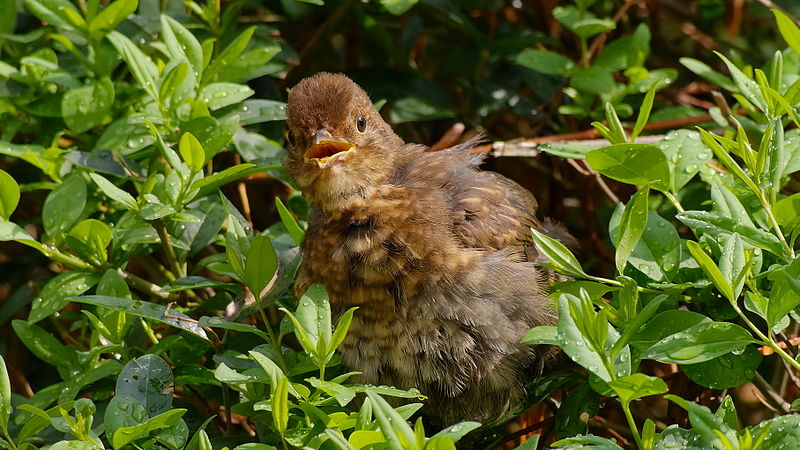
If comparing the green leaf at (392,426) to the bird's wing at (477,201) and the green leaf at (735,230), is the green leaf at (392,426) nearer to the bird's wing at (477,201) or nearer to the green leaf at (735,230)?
the green leaf at (735,230)

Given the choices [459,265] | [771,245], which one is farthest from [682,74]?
[771,245]

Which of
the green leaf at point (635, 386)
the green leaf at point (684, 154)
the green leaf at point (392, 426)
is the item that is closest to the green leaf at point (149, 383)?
the green leaf at point (392, 426)

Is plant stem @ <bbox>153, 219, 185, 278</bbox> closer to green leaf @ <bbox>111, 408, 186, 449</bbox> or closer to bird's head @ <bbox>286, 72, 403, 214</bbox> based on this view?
bird's head @ <bbox>286, 72, 403, 214</bbox>

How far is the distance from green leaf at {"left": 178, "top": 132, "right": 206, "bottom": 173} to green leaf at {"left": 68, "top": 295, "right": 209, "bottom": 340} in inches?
11.8

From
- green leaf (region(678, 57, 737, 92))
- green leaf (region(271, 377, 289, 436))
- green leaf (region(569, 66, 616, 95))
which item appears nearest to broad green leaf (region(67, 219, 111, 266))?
green leaf (region(271, 377, 289, 436))

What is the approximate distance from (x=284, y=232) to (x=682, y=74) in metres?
1.65

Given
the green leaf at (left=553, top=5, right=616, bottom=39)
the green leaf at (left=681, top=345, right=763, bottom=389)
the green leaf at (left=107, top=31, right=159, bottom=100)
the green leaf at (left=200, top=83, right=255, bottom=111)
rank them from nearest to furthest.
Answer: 1. the green leaf at (left=681, top=345, right=763, bottom=389)
2. the green leaf at (left=107, top=31, right=159, bottom=100)
3. the green leaf at (left=200, top=83, right=255, bottom=111)
4. the green leaf at (left=553, top=5, right=616, bottom=39)

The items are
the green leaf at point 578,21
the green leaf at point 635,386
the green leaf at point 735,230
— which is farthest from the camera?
the green leaf at point 578,21

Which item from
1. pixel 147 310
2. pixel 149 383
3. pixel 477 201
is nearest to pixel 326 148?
pixel 477 201

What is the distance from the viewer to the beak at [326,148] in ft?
8.54

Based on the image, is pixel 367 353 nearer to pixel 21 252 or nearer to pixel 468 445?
pixel 468 445

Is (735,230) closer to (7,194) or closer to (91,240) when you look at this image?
(91,240)

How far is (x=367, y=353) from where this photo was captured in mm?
2367

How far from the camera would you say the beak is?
2.60 meters
